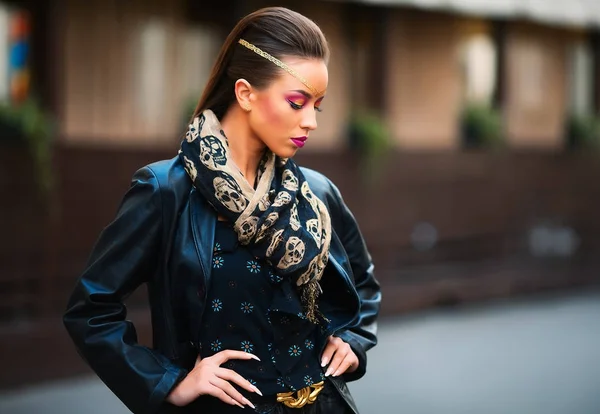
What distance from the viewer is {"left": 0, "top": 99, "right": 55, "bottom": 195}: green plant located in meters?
8.80

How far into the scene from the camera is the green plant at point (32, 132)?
346 inches

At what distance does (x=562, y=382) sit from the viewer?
8.89 m

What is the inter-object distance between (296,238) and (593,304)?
12646 mm

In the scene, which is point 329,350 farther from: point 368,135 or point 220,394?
point 368,135

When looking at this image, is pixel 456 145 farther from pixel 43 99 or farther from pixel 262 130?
pixel 262 130

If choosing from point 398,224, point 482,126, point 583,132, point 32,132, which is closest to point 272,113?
point 32,132

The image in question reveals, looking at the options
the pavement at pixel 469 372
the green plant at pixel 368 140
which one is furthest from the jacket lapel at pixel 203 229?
the green plant at pixel 368 140

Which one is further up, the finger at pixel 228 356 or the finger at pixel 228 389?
the finger at pixel 228 356

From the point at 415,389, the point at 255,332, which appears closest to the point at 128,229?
the point at 255,332

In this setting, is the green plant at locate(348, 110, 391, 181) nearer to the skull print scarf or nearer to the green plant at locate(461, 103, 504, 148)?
the green plant at locate(461, 103, 504, 148)

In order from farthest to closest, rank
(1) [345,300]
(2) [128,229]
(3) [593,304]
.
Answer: (3) [593,304], (1) [345,300], (2) [128,229]

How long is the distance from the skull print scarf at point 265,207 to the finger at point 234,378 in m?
0.25

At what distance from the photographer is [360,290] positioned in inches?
119

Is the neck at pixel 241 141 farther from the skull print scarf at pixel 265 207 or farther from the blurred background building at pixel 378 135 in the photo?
the blurred background building at pixel 378 135
